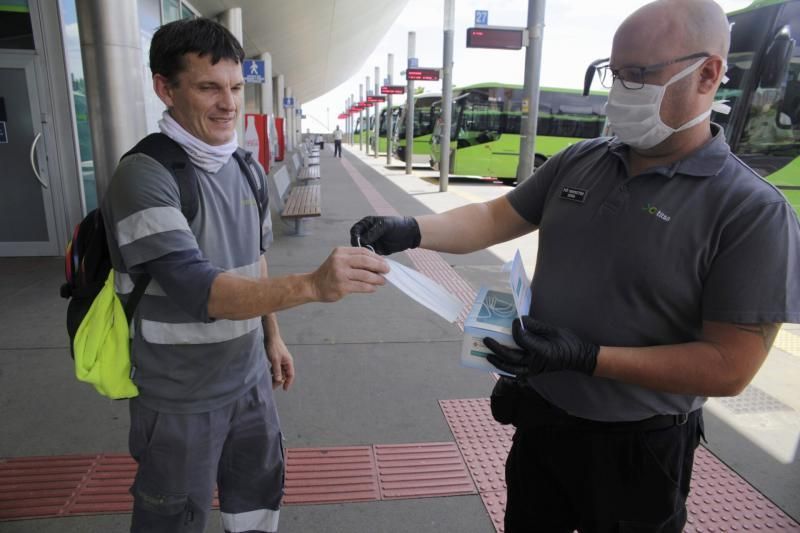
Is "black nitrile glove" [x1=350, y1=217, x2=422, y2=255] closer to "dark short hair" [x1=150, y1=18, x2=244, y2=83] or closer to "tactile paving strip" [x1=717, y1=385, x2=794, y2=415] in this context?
"dark short hair" [x1=150, y1=18, x2=244, y2=83]

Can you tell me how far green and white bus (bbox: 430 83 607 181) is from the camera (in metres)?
16.7

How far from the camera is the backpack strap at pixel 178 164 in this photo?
5.08 feet

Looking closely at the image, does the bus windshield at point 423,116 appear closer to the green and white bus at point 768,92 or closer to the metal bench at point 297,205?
the metal bench at point 297,205

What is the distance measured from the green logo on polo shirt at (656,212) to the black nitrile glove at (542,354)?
0.35 meters

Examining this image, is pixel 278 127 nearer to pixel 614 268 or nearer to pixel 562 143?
pixel 562 143

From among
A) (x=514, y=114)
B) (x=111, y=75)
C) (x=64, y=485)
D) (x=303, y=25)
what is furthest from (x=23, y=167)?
(x=303, y=25)

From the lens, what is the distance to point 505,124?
54.6ft

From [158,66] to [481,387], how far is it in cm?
280

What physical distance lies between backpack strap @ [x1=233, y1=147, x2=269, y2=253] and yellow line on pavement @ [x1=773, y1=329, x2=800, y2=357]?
174 inches

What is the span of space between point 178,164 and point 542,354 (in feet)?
3.65

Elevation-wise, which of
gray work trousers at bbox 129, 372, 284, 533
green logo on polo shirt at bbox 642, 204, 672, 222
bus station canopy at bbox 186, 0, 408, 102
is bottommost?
gray work trousers at bbox 129, 372, 284, 533

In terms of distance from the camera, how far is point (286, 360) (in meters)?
2.26

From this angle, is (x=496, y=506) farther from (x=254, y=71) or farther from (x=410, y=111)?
(x=410, y=111)

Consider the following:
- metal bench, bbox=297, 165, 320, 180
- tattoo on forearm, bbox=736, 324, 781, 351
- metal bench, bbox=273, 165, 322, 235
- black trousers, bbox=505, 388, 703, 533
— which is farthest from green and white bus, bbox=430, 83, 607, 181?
tattoo on forearm, bbox=736, 324, 781, 351
